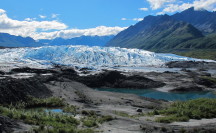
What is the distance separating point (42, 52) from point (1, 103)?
108m

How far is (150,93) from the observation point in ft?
234

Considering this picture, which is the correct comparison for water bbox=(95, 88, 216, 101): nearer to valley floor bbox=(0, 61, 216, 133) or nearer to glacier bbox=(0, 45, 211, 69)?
valley floor bbox=(0, 61, 216, 133)

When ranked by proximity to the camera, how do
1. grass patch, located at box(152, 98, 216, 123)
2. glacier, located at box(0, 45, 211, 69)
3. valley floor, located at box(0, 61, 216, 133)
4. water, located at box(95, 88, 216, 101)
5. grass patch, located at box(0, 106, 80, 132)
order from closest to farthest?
grass patch, located at box(0, 106, 80, 132), valley floor, located at box(0, 61, 216, 133), grass patch, located at box(152, 98, 216, 123), water, located at box(95, 88, 216, 101), glacier, located at box(0, 45, 211, 69)

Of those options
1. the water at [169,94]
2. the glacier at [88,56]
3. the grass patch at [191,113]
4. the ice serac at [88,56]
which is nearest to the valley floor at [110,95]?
the grass patch at [191,113]

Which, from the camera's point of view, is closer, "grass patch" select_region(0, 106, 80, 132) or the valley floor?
"grass patch" select_region(0, 106, 80, 132)

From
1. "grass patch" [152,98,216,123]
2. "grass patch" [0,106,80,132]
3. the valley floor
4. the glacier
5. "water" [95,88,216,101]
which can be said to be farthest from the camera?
the glacier

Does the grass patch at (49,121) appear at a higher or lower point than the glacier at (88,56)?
lower

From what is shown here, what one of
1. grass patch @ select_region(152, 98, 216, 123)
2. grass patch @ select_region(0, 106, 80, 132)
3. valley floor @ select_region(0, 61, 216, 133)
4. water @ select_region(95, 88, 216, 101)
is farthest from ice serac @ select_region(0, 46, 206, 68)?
grass patch @ select_region(0, 106, 80, 132)

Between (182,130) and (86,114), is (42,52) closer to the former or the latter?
(86,114)

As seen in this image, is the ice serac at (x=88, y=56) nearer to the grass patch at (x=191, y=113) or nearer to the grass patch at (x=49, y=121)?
the grass patch at (x=191, y=113)

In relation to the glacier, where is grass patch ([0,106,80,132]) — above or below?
below

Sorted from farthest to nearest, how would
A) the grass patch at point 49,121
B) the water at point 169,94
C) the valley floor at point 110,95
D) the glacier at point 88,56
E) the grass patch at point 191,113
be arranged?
the glacier at point 88,56, the water at point 169,94, the grass patch at point 191,113, the valley floor at point 110,95, the grass patch at point 49,121

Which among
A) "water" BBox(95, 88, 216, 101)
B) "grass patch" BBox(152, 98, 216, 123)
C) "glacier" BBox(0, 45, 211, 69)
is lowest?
"water" BBox(95, 88, 216, 101)

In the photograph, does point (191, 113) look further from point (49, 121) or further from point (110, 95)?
point (110, 95)
